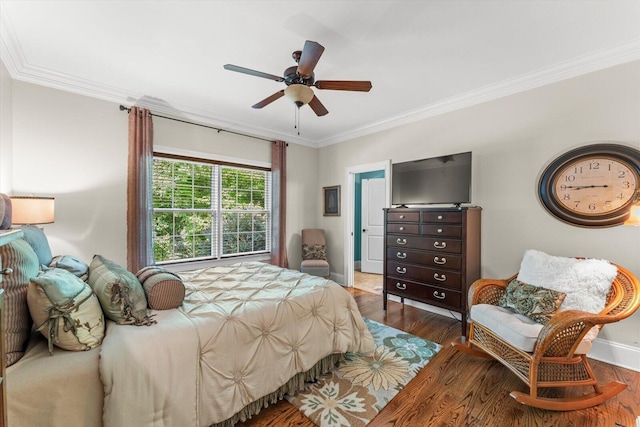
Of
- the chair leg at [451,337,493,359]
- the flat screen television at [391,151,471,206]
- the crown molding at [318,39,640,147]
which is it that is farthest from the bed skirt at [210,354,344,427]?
the crown molding at [318,39,640,147]

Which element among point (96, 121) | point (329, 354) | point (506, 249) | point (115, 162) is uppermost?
point (96, 121)

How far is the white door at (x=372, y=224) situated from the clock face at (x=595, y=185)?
321 centimetres

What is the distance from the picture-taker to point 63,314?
1.20 m

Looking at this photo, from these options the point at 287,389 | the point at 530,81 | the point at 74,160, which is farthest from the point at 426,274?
the point at 74,160

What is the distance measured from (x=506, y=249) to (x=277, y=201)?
126 inches

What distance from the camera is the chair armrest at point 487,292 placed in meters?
2.40

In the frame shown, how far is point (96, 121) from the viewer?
9.72 feet

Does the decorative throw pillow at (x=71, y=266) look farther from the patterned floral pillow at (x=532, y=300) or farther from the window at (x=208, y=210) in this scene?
the patterned floral pillow at (x=532, y=300)

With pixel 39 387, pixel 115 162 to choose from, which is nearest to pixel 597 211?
pixel 39 387

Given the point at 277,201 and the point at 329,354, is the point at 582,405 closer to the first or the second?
the point at 329,354

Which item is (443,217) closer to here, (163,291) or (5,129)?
(163,291)

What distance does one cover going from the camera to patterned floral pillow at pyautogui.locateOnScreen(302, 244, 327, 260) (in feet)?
15.2

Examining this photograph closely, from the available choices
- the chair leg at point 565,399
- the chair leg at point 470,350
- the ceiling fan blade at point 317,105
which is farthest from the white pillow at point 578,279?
the ceiling fan blade at point 317,105

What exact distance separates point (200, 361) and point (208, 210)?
2818 mm
